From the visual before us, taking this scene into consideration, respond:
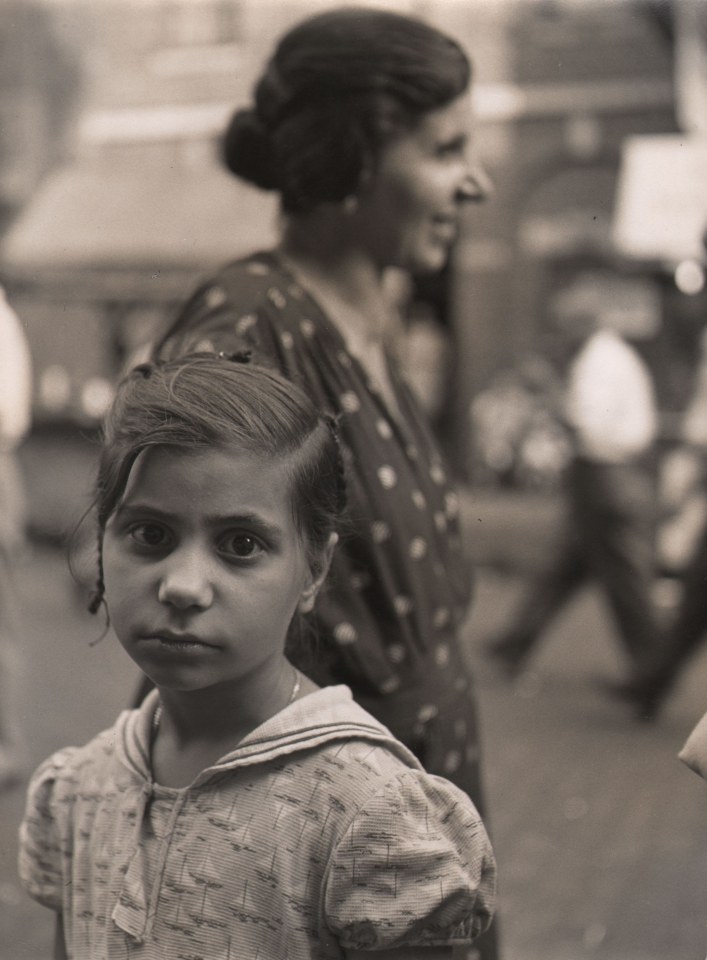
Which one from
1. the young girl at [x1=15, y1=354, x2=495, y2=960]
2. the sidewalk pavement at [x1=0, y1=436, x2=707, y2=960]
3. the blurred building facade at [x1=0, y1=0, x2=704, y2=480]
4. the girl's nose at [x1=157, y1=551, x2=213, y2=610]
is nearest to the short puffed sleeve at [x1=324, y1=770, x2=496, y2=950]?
the young girl at [x1=15, y1=354, x2=495, y2=960]

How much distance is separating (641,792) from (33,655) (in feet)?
9.25

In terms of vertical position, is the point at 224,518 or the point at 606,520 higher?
the point at 224,518

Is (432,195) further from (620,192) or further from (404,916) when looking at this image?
(620,192)

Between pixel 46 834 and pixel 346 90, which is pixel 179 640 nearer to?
pixel 46 834

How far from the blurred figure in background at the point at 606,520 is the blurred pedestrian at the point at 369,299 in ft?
10.9

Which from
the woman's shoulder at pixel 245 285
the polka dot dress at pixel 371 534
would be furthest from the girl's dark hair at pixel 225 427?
the woman's shoulder at pixel 245 285

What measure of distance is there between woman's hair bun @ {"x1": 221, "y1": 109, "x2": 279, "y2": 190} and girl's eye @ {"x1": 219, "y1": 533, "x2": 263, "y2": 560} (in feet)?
2.67

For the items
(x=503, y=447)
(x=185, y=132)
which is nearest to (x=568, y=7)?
(x=185, y=132)

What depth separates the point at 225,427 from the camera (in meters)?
1.29

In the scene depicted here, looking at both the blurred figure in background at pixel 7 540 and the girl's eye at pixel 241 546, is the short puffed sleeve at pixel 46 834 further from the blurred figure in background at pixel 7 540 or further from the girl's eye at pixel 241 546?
the blurred figure in background at pixel 7 540

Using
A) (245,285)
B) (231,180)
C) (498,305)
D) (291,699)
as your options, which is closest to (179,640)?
(291,699)

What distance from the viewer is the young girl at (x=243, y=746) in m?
1.28

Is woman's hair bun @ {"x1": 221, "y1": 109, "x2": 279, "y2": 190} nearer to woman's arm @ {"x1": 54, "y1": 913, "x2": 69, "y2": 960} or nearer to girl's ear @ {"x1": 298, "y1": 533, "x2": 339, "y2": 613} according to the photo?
girl's ear @ {"x1": 298, "y1": 533, "x2": 339, "y2": 613}

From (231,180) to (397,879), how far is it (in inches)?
68.3
